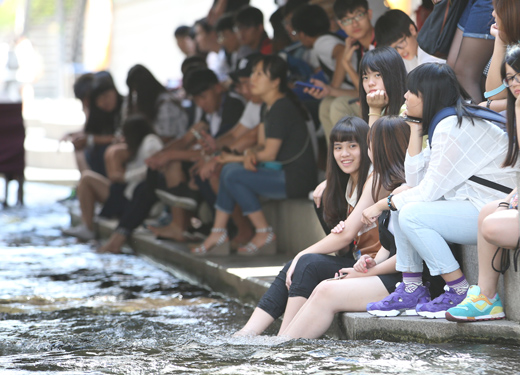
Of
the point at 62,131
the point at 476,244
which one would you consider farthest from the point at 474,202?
the point at 62,131

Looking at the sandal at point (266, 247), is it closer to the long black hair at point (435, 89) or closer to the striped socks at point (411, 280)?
the striped socks at point (411, 280)

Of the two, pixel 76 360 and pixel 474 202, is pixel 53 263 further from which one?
pixel 474 202

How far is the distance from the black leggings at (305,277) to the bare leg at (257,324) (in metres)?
0.03

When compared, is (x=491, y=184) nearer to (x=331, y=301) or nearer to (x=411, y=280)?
(x=411, y=280)

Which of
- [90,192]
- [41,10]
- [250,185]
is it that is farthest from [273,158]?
[41,10]

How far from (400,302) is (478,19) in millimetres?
1431

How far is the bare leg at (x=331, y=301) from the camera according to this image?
3562 millimetres

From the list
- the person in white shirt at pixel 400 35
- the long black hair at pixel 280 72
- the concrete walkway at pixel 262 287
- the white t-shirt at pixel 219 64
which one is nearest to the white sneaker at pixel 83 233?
the concrete walkway at pixel 262 287

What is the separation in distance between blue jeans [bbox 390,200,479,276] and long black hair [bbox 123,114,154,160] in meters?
4.36

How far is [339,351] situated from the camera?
10.7ft

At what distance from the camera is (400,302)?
11.4ft

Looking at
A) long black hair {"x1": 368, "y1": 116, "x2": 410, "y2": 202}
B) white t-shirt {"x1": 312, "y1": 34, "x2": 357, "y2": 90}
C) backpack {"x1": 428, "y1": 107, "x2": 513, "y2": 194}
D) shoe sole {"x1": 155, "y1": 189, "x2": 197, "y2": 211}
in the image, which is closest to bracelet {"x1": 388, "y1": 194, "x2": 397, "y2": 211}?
long black hair {"x1": 368, "y1": 116, "x2": 410, "y2": 202}

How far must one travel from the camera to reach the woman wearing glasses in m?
3.07

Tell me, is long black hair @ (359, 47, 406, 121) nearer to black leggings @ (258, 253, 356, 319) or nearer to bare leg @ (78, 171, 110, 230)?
black leggings @ (258, 253, 356, 319)
